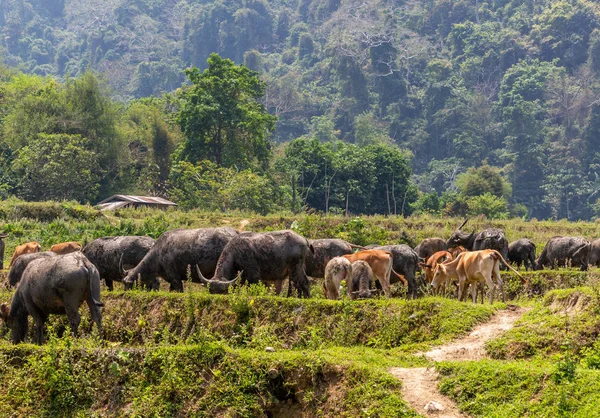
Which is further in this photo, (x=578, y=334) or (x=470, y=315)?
(x=470, y=315)

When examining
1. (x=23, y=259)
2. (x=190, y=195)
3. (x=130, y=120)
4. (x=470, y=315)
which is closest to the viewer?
(x=470, y=315)

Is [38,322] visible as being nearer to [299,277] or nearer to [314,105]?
[299,277]

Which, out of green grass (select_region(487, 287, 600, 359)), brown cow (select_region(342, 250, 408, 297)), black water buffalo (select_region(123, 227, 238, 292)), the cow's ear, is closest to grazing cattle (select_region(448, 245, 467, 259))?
brown cow (select_region(342, 250, 408, 297))

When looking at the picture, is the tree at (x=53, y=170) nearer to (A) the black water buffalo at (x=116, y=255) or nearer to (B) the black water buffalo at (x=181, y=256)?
(A) the black water buffalo at (x=116, y=255)

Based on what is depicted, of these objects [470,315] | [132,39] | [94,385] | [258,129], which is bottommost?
[94,385]

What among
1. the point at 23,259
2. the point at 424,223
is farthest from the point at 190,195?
the point at 23,259

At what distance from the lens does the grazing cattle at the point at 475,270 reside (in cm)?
1925

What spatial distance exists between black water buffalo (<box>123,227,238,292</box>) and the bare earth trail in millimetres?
7426

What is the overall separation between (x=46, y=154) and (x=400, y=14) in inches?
3862

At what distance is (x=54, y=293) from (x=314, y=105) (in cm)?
11258

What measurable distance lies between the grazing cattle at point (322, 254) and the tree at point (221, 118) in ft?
135

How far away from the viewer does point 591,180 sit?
103 meters

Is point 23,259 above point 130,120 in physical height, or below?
below

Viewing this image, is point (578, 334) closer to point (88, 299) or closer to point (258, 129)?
point (88, 299)
